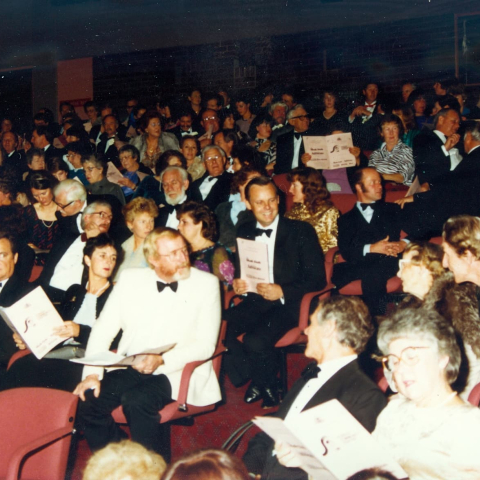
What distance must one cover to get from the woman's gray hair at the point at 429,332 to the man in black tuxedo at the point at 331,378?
26 cm

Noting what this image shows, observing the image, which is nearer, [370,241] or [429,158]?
[370,241]

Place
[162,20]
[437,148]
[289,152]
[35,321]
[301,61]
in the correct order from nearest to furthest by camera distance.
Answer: [35,321] < [437,148] < [289,152] < [301,61] < [162,20]

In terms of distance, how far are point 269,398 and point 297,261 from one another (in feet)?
2.83

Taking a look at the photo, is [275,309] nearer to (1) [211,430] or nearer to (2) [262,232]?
(2) [262,232]

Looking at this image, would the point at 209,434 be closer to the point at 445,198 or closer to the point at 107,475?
the point at 107,475

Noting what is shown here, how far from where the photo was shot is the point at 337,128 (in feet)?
21.2

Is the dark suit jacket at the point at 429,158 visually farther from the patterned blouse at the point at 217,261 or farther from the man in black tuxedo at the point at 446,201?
the patterned blouse at the point at 217,261

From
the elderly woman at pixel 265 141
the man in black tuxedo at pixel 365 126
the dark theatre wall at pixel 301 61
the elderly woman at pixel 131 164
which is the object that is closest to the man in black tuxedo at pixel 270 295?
the man in black tuxedo at pixel 365 126

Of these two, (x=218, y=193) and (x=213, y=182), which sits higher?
(x=213, y=182)

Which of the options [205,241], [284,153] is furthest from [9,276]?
[284,153]

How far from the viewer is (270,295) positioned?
3559mm

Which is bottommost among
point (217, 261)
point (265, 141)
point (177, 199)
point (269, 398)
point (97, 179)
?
point (269, 398)

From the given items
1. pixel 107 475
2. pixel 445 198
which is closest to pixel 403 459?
pixel 107 475

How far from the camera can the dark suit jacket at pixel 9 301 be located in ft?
11.5
